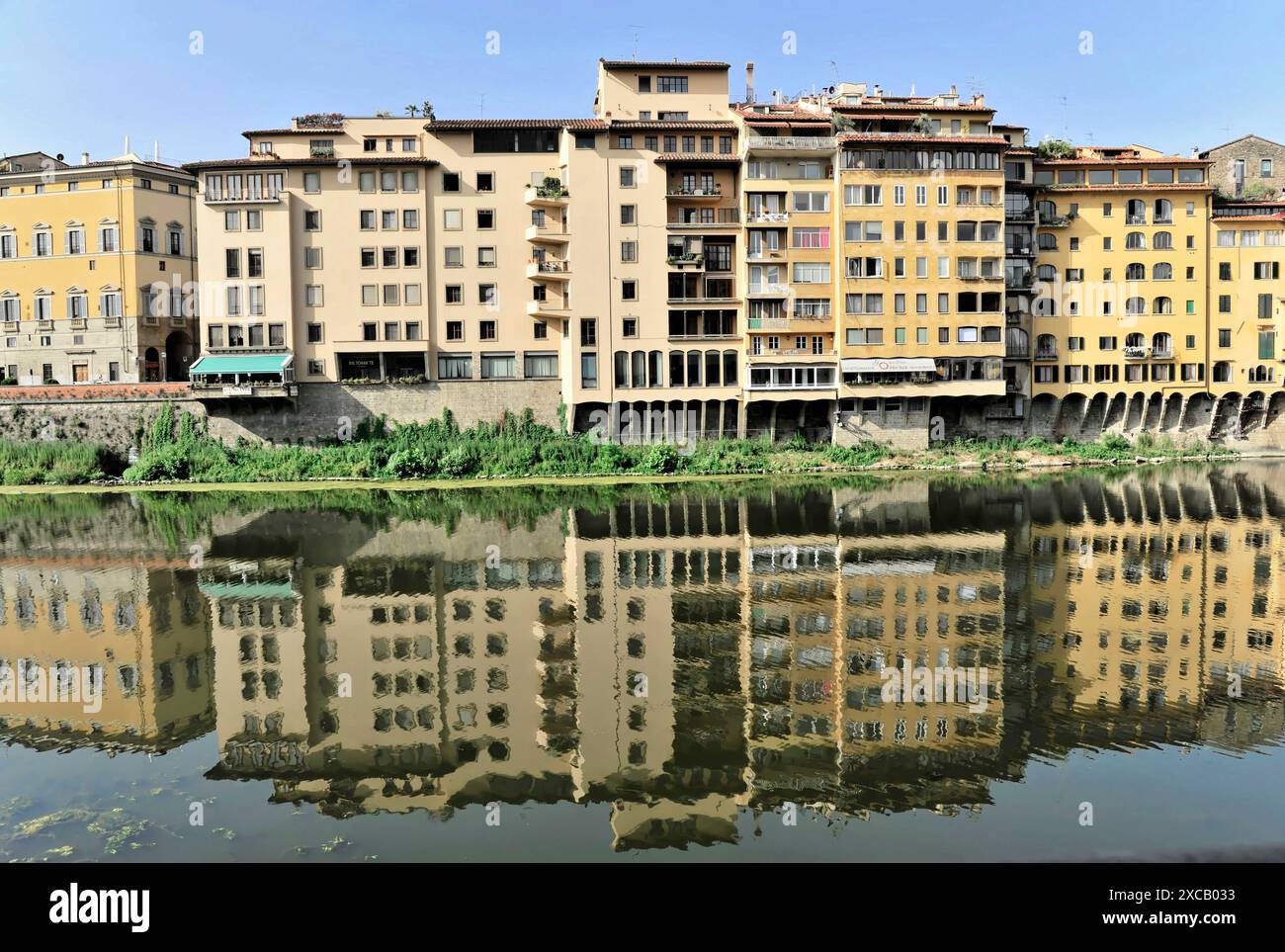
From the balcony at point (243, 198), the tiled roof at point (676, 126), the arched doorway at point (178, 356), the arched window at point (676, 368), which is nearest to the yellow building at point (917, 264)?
the tiled roof at point (676, 126)

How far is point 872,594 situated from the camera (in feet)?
89.1

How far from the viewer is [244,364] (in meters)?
55.2

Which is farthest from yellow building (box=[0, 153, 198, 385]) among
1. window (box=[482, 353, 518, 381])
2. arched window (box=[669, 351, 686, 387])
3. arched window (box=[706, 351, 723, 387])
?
arched window (box=[706, 351, 723, 387])

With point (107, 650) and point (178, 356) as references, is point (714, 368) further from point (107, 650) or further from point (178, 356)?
point (107, 650)

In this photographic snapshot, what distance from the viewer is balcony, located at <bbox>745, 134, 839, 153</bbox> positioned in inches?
2110

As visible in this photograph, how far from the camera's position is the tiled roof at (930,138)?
177ft

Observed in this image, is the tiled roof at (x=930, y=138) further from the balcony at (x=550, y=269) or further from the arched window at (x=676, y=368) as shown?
the balcony at (x=550, y=269)

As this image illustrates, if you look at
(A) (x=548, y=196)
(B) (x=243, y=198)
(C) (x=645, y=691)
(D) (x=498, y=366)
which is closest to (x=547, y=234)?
(A) (x=548, y=196)

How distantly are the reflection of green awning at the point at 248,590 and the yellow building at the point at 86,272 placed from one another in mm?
38620

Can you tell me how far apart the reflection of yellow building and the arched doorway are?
3412cm

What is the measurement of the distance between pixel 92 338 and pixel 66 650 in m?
45.4

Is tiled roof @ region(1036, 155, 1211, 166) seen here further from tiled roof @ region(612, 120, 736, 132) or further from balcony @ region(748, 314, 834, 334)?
tiled roof @ region(612, 120, 736, 132)

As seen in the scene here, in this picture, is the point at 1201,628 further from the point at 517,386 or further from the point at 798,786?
the point at 517,386
